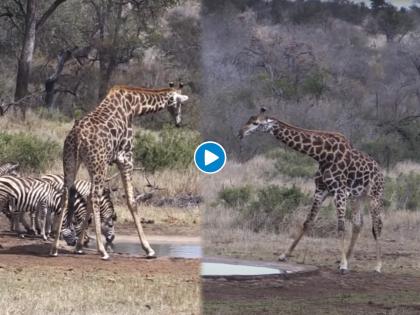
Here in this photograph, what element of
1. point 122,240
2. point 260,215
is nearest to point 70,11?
point 122,240

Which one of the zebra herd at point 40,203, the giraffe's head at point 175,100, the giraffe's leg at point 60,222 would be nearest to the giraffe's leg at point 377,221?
the giraffe's leg at point 60,222

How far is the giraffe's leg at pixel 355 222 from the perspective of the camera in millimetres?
8648

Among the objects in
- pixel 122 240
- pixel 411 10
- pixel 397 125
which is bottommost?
pixel 122 240

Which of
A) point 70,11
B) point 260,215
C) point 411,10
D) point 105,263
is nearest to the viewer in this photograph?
point 411,10

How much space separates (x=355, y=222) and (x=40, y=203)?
243 inches

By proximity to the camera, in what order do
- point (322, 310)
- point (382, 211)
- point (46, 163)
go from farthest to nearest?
point (46, 163) < point (382, 211) < point (322, 310)

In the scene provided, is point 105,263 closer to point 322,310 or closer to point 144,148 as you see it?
point 322,310

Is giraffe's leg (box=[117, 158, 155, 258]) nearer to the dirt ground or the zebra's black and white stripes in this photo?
the zebra's black and white stripes

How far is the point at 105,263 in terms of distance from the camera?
1168 centimetres

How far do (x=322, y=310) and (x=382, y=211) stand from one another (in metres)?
2.24

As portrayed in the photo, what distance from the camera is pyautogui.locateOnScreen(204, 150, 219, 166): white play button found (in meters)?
5.13

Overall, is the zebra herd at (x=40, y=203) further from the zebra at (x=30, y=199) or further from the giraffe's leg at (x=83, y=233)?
the giraffe's leg at (x=83, y=233)

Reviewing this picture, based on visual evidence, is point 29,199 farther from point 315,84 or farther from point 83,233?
point 315,84

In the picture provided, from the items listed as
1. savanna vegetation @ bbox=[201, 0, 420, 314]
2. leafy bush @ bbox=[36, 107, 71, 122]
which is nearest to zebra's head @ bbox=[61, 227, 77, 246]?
savanna vegetation @ bbox=[201, 0, 420, 314]
